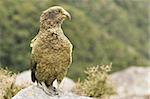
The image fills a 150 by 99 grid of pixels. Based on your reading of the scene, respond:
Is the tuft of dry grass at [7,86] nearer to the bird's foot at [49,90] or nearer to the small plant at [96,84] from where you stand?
the bird's foot at [49,90]

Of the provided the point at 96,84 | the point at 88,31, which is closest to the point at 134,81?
the point at 96,84

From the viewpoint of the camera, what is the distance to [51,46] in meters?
10.2

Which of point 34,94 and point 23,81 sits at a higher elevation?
point 23,81

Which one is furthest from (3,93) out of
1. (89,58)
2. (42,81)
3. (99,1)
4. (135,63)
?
(99,1)

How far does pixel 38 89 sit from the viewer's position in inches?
410

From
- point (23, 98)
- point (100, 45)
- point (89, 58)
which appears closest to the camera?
point (23, 98)

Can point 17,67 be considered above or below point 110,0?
below

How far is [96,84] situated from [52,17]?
4.99 meters

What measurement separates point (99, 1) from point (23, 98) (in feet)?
140

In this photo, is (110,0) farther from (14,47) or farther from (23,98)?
(23,98)

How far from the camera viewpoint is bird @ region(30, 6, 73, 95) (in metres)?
10.1

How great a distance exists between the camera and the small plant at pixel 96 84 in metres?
14.4

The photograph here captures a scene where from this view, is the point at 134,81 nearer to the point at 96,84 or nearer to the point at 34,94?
the point at 96,84

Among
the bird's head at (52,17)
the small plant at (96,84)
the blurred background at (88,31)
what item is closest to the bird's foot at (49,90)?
the bird's head at (52,17)
